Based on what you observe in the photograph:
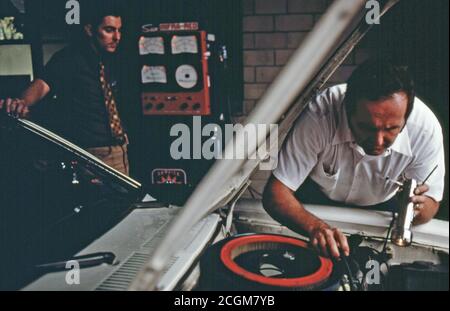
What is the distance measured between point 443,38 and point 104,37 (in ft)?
8.11

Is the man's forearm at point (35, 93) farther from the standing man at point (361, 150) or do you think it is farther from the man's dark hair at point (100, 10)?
the standing man at point (361, 150)

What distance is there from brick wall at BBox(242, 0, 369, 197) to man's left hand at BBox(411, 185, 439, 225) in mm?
1480

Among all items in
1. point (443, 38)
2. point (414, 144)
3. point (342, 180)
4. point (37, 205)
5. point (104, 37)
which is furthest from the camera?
point (104, 37)

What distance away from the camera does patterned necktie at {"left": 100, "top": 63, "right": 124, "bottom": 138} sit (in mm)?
3205

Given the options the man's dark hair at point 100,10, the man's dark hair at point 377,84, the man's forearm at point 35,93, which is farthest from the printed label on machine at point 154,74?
the man's dark hair at point 377,84

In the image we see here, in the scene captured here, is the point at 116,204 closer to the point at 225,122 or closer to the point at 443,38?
the point at 225,122

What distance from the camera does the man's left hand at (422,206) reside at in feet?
4.81

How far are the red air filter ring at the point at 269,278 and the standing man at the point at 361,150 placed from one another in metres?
0.21

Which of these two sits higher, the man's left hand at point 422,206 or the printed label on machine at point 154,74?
the printed label on machine at point 154,74

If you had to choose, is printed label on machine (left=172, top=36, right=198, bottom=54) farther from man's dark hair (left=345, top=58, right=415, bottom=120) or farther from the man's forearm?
man's dark hair (left=345, top=58, right=415, bottom=120)

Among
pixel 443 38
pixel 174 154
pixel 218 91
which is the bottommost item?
pixel 174 154

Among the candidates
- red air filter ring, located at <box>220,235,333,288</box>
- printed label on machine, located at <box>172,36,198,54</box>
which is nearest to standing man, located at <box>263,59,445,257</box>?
red air filter ring, located at <box>220,235,333,288</box>

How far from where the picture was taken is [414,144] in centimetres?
185
